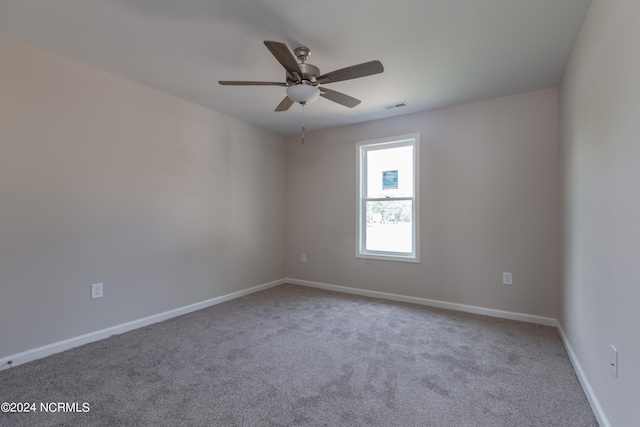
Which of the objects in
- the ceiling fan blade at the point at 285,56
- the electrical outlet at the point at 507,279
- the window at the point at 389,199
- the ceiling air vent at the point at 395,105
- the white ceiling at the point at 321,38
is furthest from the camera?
the window at the point at 389,199

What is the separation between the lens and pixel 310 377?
2.03 metres

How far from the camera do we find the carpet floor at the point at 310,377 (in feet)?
5.36

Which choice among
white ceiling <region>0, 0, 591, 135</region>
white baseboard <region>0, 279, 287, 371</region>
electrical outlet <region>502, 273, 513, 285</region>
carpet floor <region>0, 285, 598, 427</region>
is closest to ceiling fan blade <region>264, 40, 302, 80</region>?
white ceiling <region>0, 0, 591, 135</region>

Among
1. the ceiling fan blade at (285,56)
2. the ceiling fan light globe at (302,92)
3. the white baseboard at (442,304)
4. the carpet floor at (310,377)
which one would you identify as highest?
the ceiling fan blade at (285,56)

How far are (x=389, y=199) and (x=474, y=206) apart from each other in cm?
104

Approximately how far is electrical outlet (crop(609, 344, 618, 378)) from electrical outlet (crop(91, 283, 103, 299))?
3.61 m

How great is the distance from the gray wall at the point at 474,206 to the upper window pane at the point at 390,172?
0.22 metres

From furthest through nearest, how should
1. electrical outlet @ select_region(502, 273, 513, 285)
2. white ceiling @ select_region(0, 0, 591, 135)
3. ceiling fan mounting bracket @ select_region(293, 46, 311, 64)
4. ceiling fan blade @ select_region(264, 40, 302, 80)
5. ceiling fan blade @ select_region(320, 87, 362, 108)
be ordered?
electrical outlet @ select_region(502, 273, 513, 285)
ceiling fan blade @ select_region(320, 87, 362, 108)
ceiling fan mounting bracket @ select_region(293, 46, 311, 64)
white ceiling @ select_region(0, 0, 591, 135)
ceiling fan blade @ select_region(264, 40, 302, 80)

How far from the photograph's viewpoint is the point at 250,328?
288cm

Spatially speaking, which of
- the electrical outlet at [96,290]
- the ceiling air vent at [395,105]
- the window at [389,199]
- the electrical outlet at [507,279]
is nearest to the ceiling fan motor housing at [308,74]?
the ceiling air vent at [395,105]

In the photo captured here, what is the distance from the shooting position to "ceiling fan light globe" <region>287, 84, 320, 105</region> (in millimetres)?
2119

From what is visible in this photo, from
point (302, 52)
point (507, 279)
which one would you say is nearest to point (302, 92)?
point (302, 52)

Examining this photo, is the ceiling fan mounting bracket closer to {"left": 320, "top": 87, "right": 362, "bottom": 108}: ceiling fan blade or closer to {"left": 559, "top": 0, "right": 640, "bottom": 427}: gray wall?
{"left": 320, "top": 87, "right": 362, "bottom": 108}: ceiling fan blade

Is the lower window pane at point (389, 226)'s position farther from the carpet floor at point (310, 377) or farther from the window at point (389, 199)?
the carpet floor at point (310, 377)
